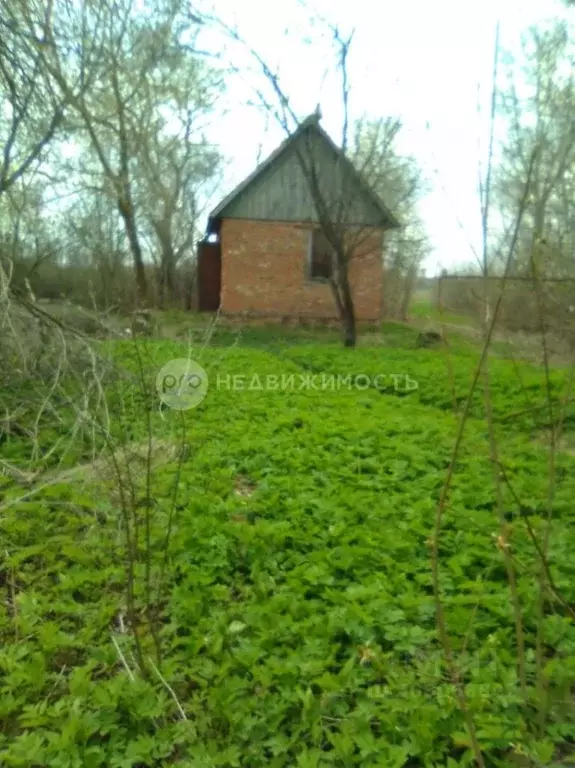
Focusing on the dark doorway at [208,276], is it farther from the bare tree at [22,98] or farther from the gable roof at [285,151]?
the bare tree at [22,98]

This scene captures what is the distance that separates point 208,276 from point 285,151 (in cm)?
493

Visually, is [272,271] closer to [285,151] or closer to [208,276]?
[285,151]

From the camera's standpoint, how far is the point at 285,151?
18.7 metres

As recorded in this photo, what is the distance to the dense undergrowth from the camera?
8.00 ft

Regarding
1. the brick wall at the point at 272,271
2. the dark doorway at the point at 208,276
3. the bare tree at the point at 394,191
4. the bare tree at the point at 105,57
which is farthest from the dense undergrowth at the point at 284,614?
the dark doorway at the point at 208,276

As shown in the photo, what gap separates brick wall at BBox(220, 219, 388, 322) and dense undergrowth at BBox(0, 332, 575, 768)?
13.2 meters

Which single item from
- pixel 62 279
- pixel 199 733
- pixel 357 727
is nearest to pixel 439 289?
pixel 357 727

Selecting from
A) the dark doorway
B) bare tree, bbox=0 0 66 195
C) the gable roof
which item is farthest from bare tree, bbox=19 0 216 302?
the dark doorway

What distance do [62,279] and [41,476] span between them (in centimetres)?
1279

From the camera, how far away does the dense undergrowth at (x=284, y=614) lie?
96.0 inches

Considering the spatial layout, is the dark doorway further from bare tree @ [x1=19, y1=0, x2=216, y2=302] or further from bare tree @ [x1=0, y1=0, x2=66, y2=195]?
bare tree @ [x1=0, y1=0, x2=66, y2=195]

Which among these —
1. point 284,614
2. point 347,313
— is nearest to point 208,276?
point 347,313

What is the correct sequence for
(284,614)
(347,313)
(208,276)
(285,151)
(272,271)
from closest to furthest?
(284,614) → (347,313) → (285,151) → (272,271) → (208,276)

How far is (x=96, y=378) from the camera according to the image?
485 centimetres
